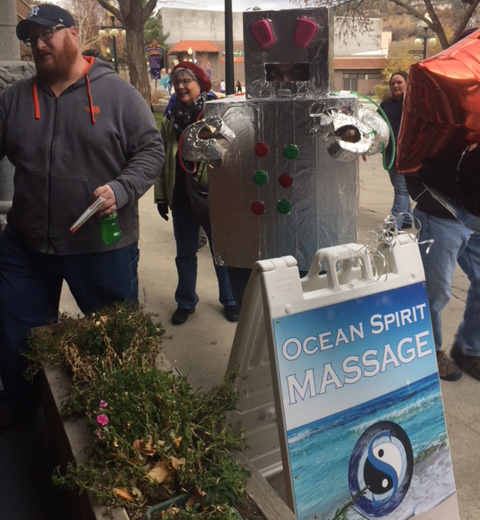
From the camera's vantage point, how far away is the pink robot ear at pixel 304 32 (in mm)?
2455

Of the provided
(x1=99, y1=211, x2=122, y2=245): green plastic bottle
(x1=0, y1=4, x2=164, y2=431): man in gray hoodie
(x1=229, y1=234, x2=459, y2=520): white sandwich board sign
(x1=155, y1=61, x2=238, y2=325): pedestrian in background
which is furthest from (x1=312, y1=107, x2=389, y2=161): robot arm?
(x1=155, y1=61, x2=238, y2=325): pedestrian in background

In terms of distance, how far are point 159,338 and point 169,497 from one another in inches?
33.4

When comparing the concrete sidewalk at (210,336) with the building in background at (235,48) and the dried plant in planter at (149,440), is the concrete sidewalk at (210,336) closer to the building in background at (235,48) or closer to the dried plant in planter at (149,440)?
the dried plant in planter at (149,440)

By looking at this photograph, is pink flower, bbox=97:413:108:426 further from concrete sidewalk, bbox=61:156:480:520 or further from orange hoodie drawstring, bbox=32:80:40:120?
orange hoodie drawstring, bbox=32:80:40:120

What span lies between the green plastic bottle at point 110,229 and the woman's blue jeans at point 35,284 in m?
0.07

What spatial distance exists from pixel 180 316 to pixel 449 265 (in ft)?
6.30

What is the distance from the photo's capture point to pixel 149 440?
1736 mm

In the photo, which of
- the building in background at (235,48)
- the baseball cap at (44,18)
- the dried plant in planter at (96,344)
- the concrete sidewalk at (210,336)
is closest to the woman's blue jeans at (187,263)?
the concrete sidewalk at (210,336)

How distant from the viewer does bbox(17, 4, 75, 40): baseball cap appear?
241 centimetres

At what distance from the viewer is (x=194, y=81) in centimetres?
395

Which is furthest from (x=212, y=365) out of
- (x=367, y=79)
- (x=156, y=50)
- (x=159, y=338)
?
(x=367, y=79)

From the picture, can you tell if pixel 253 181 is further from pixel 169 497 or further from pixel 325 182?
pixel 169 497

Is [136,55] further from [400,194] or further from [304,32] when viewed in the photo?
[304,32]

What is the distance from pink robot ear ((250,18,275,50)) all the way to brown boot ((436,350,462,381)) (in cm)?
200
